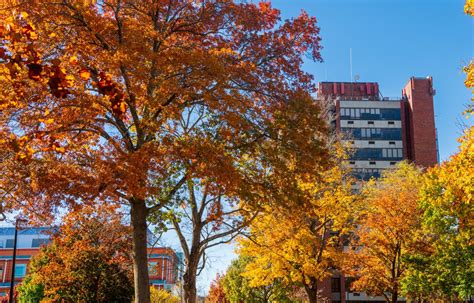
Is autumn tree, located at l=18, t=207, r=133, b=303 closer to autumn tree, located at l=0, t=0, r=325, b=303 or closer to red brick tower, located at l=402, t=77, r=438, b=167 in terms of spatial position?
autumn tree, located at l=0, t=0, r=325, b=303

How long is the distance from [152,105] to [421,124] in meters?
73.3

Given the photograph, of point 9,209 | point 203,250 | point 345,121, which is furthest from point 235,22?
point 345,121

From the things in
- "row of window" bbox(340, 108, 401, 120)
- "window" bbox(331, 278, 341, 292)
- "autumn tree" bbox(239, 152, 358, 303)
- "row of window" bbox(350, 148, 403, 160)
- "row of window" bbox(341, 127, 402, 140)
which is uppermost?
"row of window" bbox(340, 108, 401, 120)

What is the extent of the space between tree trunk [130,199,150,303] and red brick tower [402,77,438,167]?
71.0m

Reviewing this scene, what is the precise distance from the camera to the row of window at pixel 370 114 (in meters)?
79.3

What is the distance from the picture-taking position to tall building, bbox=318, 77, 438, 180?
78.6 metres

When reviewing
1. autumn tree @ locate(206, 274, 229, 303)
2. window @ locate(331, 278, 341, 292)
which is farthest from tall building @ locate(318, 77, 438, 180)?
autumn tree @ locate(206, 274, 229, 303)

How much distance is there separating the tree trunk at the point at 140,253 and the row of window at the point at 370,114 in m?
68.6

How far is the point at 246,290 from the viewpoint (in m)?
48.9

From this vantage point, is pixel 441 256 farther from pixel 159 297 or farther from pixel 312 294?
pixel 159 297

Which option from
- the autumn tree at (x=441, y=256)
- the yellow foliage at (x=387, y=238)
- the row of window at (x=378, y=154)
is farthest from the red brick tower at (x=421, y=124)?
the autumn tree at (x=441, y=256)

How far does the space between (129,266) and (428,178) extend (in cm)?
1570

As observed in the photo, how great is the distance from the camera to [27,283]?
34.7 metres

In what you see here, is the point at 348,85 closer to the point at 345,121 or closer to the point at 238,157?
the point at 345,121
